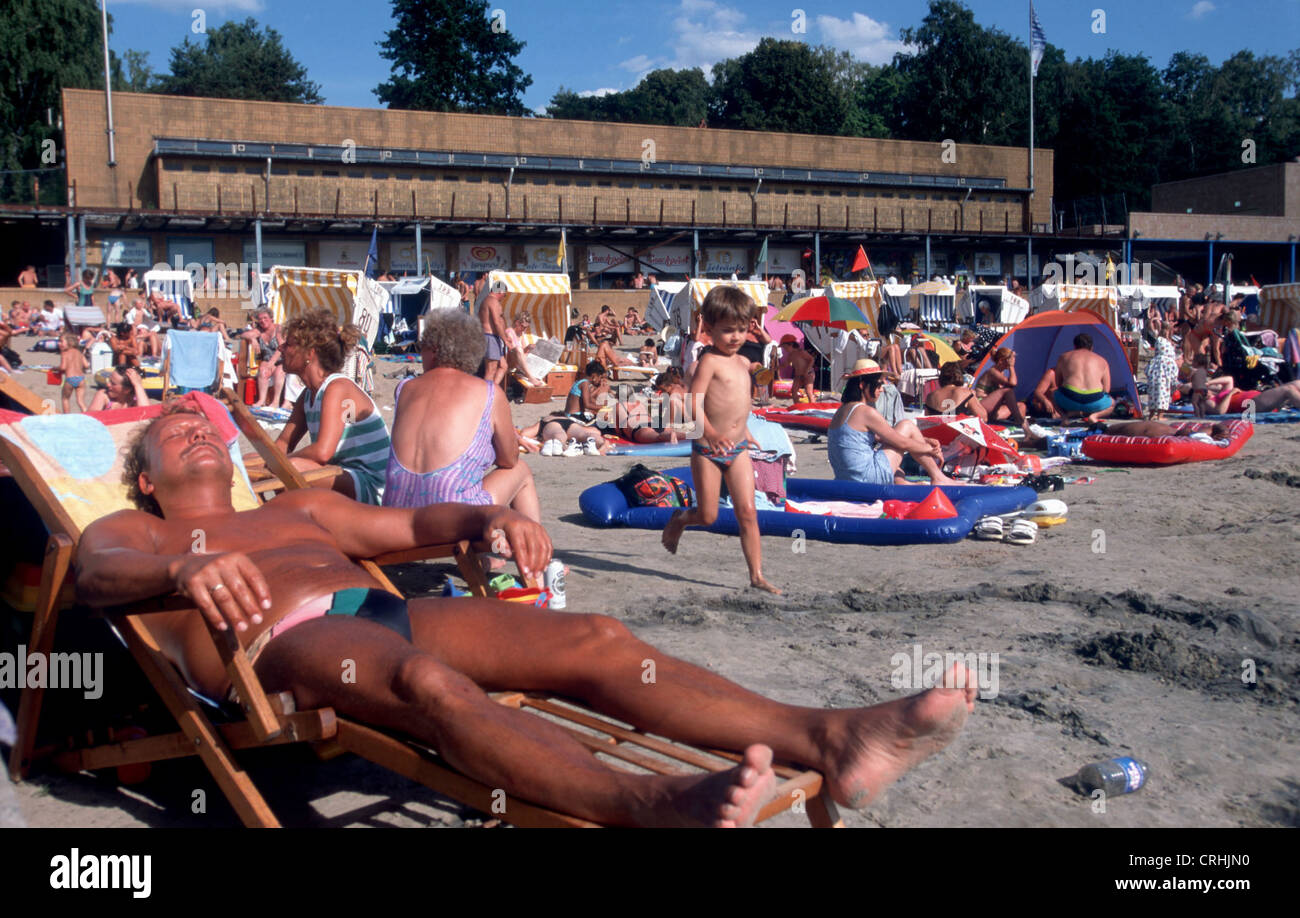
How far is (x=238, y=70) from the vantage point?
6156 cm

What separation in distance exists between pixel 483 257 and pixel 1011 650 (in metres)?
32.4

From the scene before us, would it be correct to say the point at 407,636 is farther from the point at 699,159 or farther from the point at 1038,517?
the point at 699,159

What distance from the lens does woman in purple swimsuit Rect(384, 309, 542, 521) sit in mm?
4074

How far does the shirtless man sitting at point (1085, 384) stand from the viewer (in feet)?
40.2

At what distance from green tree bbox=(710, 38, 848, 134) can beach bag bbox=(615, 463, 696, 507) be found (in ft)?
192

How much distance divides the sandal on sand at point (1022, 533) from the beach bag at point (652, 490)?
2.23 metres

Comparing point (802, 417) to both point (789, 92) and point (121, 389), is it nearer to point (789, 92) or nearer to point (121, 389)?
point (121, 389)

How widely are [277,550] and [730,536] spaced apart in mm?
4237

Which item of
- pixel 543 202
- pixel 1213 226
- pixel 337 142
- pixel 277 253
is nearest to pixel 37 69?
pixel 337 142

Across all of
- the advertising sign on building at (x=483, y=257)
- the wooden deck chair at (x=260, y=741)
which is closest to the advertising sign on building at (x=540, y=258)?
the advertising sign on building at (x=483, y=257)

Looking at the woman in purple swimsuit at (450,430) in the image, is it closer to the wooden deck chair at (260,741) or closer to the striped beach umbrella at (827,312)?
the wooden deck chair at (260,741)

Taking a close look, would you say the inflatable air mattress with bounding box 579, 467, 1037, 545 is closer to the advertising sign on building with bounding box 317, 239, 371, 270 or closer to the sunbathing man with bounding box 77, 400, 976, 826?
the sunbathing man with bounding box 77, 400, 976, 826

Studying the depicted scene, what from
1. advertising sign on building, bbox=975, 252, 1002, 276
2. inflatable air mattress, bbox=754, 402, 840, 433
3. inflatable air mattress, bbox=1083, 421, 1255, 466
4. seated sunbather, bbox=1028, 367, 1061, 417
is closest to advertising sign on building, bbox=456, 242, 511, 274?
advertising sign on building, bbox=975, 252, 1002, 276
